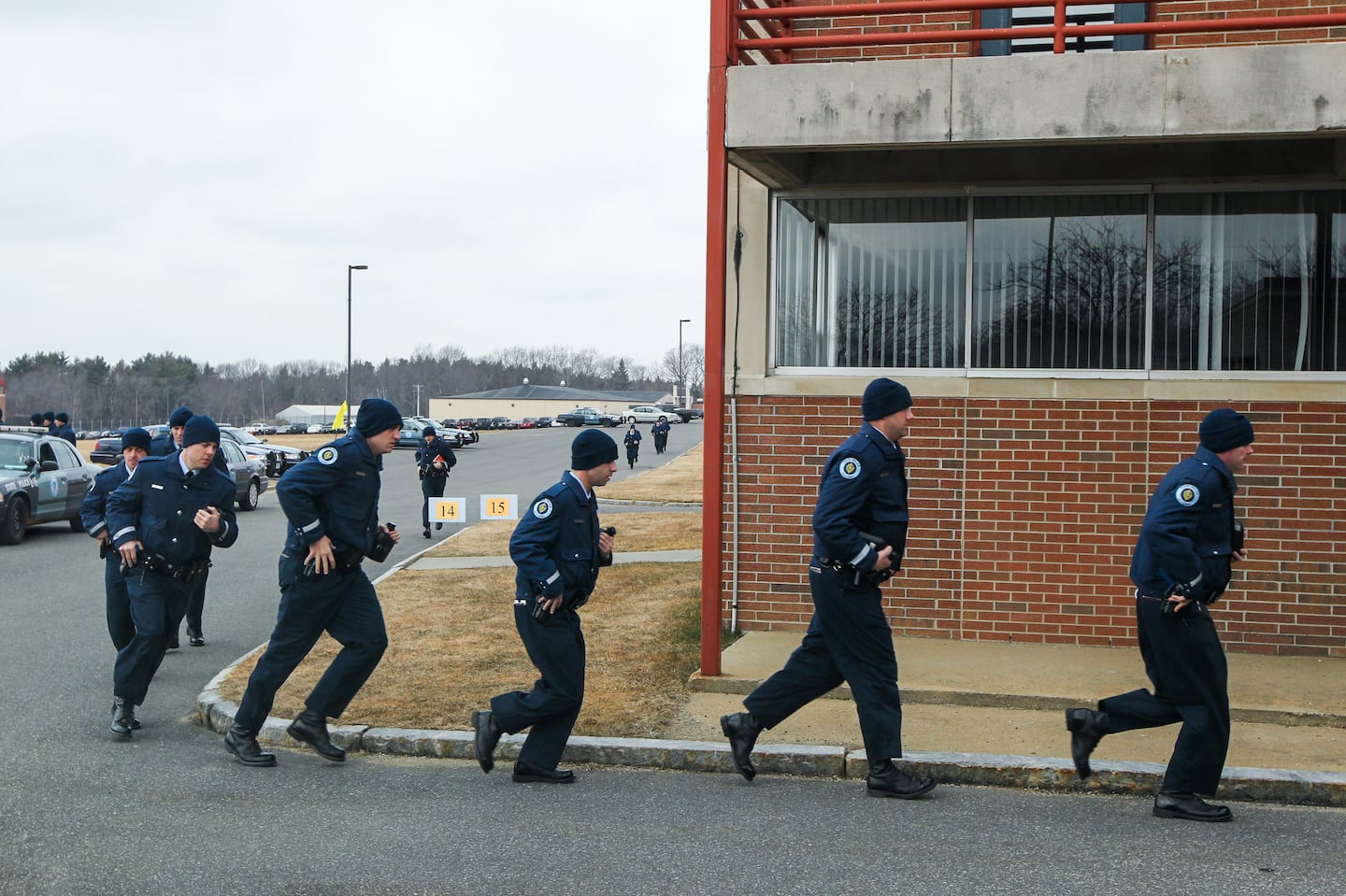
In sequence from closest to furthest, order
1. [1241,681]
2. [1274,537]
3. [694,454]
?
[1241,681], [1274,537], [694,454]

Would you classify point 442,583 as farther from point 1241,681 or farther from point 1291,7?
point 1291,7

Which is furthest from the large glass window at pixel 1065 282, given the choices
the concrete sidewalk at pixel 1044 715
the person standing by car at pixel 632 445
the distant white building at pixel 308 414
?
the distant white building at pixel 308 414

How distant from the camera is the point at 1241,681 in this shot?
8.27 meters

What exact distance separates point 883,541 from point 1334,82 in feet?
14.2

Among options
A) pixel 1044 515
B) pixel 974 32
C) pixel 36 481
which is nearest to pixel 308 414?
pixel 36 481

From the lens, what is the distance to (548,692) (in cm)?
645

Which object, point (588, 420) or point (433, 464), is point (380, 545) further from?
point (588, 420)

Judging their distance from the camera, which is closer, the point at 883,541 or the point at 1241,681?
the point at 883,541

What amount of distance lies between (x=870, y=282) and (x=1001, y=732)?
4115mm

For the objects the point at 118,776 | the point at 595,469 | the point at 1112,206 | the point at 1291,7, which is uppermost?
the point at 1291,7

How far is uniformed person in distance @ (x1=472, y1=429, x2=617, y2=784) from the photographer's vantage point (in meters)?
6.38

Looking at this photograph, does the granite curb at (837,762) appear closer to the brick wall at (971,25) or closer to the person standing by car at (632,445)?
the brick wall at (971,25)

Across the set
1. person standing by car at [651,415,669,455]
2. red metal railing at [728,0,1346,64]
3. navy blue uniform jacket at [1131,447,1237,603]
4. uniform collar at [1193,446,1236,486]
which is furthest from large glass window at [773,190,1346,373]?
person standing by car at [651,415,669,455]


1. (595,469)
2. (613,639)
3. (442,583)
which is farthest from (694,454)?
(595,469)
